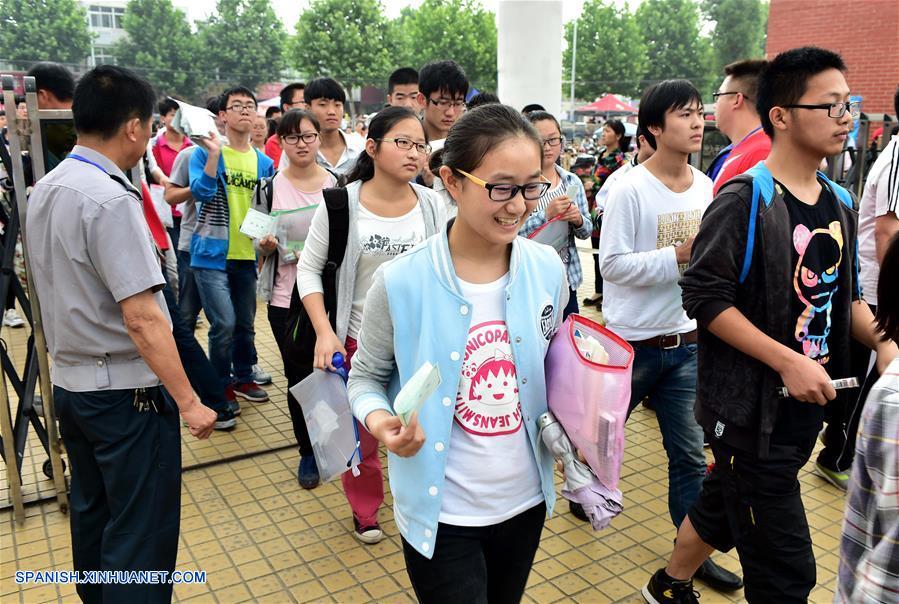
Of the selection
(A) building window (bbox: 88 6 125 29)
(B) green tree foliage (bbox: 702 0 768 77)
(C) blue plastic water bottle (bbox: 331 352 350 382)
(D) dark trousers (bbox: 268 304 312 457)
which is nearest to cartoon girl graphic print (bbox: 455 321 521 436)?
(C) blue plastic water bottle (bbox: 331 352 350 382)

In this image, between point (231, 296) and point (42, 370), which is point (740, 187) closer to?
point (42, 370)

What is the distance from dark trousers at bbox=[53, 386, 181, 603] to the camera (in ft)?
8.54

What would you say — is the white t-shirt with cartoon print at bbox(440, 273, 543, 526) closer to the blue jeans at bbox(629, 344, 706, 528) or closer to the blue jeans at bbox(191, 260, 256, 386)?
the blue jeans at bbox(629, 344, 706, 528)

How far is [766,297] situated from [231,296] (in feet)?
13.0

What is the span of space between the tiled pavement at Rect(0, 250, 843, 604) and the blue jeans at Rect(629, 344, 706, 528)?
43cm

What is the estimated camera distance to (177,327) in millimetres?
3736

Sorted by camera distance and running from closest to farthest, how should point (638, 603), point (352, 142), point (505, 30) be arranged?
point (638, 603) → point (352, 142) → point (505, 30)

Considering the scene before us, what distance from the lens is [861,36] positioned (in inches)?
571

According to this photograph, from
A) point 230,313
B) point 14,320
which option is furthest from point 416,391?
point 14,320

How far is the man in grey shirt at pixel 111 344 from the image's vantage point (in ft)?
8.08

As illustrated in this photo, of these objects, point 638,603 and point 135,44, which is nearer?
point 638,603

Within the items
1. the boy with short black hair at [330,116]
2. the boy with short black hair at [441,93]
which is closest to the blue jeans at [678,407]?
the boy with short black hair at [441,93]

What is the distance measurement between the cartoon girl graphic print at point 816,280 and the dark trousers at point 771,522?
334 millimetres

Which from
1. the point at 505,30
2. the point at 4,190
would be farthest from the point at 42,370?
the point at 505,30
